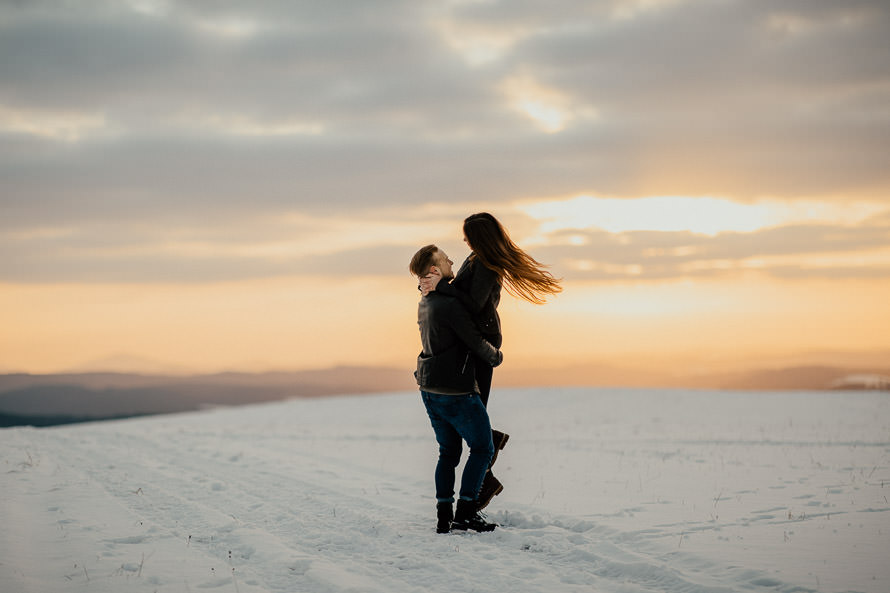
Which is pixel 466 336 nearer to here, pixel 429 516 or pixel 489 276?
pixel 489 276

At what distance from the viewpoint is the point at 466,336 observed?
601cm

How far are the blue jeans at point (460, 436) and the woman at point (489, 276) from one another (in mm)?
468

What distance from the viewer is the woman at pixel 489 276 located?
618cm

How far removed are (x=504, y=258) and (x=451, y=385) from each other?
49.1 inches

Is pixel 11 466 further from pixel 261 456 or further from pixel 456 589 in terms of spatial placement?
pixel 456 589

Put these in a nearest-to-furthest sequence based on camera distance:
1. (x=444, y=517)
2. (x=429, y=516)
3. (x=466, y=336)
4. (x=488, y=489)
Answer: (x=466, y=336) → (x=444, y=517) → (x=488, y=489) → (x=429, y=516)

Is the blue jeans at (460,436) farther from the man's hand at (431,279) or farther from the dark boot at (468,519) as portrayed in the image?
the man's hand at (431,279)

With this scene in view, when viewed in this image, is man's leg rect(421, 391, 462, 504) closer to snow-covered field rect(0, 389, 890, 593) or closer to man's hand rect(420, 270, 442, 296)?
snow-covered field rect(0, 389, 890, 593)

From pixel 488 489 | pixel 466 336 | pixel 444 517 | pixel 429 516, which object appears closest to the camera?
pixel 466 336

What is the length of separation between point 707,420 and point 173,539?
15.7 metres

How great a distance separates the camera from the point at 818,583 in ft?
16.1

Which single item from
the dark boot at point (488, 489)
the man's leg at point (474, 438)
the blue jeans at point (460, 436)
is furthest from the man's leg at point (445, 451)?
the dark boot at point (488, 489)

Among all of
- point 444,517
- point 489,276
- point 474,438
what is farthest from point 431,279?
point 444,517

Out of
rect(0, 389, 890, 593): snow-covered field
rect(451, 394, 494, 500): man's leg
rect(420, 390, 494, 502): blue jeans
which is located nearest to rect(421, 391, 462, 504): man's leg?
rect(420, 390, 494, 502): blue jeans
